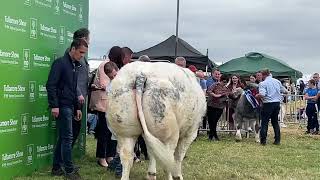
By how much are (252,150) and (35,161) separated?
19.7 ft

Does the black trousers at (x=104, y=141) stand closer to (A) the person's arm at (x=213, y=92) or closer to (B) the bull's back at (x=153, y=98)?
→ (B) the bull's back at (x=153, y=98)

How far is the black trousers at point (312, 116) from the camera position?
699 inches

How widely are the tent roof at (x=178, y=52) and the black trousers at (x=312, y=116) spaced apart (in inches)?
173

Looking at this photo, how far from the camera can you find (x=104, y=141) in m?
9.02

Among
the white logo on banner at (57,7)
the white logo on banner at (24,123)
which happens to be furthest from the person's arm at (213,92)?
the white logo on banner at (24,123)

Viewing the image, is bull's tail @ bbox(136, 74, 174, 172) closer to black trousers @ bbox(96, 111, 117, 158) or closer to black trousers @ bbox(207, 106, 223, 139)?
black trousers @ bbox(96, 111, 117, 158)

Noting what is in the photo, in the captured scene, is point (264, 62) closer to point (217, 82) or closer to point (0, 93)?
point (217, 82)

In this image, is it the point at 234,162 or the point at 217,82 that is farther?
the point at 217,82

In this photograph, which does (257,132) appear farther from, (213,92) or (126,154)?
(126,154)

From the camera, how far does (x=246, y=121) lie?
15.3 m

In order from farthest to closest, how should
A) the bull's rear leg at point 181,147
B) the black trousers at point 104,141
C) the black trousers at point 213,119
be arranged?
the black trousers at point 213,119
the black trousers at point 104,141
the bull's rear leg at point 181,147

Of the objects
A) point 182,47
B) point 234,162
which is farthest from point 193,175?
point 182,47

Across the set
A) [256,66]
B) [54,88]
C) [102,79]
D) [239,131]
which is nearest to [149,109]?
[54,88]

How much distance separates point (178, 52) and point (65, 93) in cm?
1340
